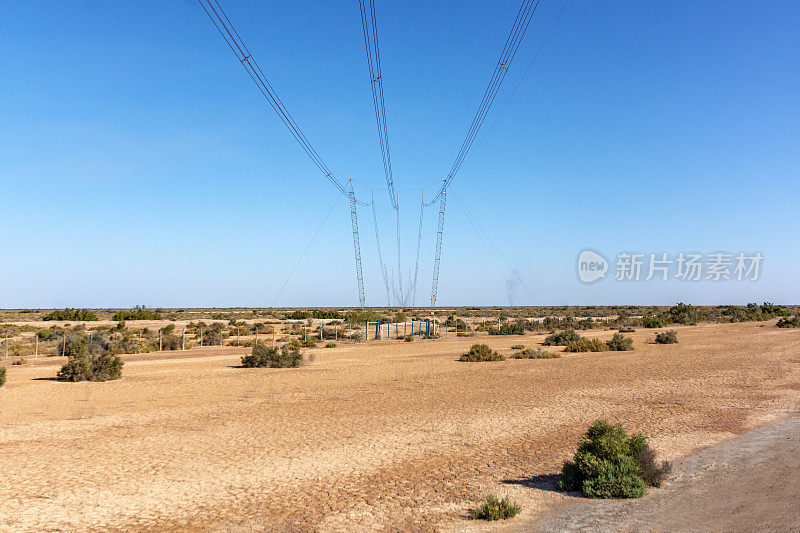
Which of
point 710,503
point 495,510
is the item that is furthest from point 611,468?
point 495,510

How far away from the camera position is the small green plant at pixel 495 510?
1000 centimetres

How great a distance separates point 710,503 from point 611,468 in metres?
1.77

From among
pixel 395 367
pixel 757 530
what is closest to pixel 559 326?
pixel 395 367

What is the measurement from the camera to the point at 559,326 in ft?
257

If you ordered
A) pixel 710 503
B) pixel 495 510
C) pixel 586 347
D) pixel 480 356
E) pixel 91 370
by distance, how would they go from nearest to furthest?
pixel 495 510, pixel 710 503, pixel 91 370, pixel 480 356, pixel 586 347

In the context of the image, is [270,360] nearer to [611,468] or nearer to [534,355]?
[534,355]

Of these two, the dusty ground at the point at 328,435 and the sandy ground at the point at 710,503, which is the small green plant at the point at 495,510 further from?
the sandy ground at the point at 710,503

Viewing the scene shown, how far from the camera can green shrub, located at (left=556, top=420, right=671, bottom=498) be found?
437 inches

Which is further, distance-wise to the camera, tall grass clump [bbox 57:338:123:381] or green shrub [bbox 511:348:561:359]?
green shrub [bbox 511:348:561:359]

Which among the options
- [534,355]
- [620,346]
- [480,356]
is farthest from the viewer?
[620,346]

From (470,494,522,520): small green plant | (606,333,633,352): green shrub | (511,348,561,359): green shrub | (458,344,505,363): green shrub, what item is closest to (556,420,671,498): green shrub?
(470,494,522,520): small green plant

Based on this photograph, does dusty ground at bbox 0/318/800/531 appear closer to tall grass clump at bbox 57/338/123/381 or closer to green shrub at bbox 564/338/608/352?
tall grass clump at bbox 57/338/123/381

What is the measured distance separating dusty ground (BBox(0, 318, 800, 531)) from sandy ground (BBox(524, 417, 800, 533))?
829 millimetres

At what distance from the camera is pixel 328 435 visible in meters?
17.1
